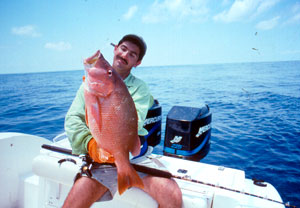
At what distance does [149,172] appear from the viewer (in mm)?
2174

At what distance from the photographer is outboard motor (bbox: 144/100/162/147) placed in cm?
368

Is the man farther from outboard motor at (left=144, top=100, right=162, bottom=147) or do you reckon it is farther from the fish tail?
outboard motor at (left=144, top=100, right=162, bottom=147)

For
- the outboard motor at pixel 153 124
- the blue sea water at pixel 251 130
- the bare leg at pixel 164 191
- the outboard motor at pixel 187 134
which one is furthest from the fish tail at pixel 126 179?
the blue sea water at pixel 251 130

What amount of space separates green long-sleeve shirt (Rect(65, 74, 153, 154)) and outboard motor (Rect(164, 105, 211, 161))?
57.3 inches

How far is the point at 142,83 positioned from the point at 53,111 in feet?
35.8

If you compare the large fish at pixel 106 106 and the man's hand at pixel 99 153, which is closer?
the large fish at pixel 106 106

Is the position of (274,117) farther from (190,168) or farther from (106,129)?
(106,129)

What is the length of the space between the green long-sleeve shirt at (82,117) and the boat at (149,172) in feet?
1.65

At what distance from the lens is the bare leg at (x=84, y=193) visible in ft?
6.70

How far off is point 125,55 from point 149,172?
4.45ft

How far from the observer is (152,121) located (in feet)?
12.3

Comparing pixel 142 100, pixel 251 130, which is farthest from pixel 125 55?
pixel 251 130

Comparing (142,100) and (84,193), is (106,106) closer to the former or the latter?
(142,100)

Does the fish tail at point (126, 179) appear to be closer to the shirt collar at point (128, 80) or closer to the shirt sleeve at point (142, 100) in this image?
the shirt sleeve at point (142, 100)
